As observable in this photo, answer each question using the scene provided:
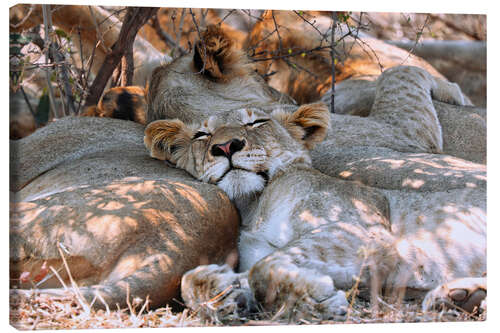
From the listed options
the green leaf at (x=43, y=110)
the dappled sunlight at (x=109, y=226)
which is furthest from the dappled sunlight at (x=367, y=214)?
the green leaf at (x=43, y=110)

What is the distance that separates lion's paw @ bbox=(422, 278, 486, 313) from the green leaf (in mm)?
3379

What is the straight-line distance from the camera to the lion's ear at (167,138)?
159 inches

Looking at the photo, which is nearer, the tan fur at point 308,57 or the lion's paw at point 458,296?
the lion's paw at point 458,296

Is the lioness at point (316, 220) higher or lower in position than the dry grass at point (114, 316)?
higher

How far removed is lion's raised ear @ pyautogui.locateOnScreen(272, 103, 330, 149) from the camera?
402 cm

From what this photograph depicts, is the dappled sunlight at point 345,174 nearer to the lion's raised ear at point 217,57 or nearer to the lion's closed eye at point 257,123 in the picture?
the lion's closed eye at point 257,123

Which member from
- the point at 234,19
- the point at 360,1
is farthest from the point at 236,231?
the point at 234,19

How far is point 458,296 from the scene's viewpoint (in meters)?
3.07

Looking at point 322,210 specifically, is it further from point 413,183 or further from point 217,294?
point 217,294

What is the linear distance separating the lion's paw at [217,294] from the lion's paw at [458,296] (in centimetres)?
77

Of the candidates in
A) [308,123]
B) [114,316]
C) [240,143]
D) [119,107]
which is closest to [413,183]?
[308,123]

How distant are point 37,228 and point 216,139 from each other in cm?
112

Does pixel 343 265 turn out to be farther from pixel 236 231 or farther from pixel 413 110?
pixel 413 110
